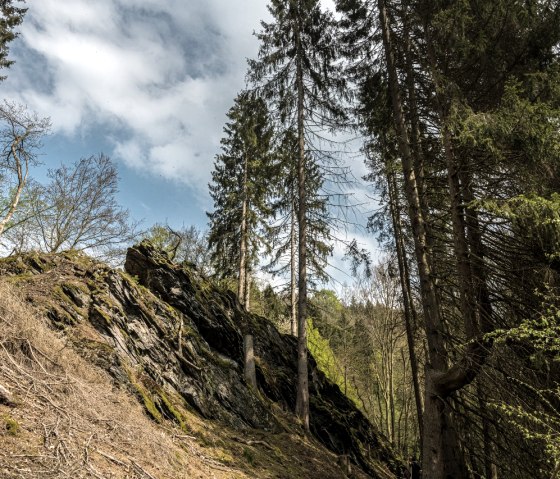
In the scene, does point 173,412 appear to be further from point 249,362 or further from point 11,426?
point 249,362

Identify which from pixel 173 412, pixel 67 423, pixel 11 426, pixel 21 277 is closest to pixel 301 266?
pixel 173 412

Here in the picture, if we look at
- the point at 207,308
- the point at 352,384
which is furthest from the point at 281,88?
the point at 352,384

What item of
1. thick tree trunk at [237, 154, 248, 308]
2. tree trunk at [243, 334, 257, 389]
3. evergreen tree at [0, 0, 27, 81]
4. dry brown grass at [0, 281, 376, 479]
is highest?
evergreen tree at [0, 0, 27, 81]

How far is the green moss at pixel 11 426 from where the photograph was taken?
3.40 meters

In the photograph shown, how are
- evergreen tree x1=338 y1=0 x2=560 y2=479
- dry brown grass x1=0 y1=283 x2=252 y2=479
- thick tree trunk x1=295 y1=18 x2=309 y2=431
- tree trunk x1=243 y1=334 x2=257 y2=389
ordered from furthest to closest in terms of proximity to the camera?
thick tree trunk x1=295 y1=18 x2=309 y2=431 → tree trunk x1=243 y1=334 x2=257 y2=389 → evergreen tree x1=338 y1=0 x2=560 y2=479 → dry brown grass x1=0 y1=283 x2=252 y2=479

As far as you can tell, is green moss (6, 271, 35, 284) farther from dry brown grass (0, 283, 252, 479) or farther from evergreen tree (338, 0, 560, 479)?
evergreen tree (338, 0, 560, 479)

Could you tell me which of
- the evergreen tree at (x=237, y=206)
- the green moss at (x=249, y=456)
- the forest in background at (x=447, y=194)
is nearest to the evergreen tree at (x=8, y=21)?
the forest in background at (x=447, y=194)

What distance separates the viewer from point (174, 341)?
8312 millimetres

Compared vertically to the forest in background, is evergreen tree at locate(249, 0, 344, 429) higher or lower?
higher

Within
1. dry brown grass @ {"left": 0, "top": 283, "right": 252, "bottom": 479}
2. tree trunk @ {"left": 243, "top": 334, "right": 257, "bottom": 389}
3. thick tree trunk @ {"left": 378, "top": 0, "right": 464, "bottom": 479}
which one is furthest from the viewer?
tree trunk @ {"left": 243, "top": 334, "right": 257, "bottom": 389}

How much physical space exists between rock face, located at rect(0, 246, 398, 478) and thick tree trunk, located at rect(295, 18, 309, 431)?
72 cm

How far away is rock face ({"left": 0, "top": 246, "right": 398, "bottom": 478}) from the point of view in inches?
260

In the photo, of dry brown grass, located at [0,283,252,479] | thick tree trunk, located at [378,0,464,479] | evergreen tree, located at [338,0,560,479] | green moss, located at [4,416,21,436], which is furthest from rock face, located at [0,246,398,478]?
evergreen tree, located at [338,0,560,479]

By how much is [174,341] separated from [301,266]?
4.73 metres
